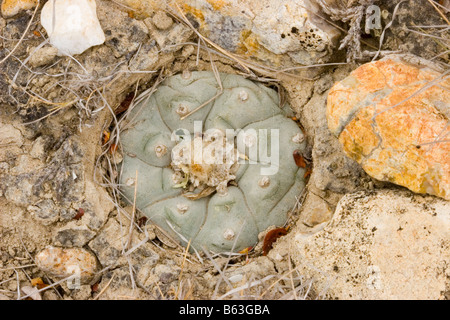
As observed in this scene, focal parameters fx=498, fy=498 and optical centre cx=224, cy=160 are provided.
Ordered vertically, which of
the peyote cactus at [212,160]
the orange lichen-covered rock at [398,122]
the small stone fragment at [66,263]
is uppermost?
the orange lichen-covered rock at [398,122]

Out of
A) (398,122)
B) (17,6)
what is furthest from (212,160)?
(17,6)

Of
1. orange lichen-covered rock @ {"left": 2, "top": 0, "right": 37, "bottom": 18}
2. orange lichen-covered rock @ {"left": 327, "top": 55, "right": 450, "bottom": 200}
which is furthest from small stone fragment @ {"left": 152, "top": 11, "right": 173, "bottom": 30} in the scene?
orange lichen-covered rock @ {"left": 327, "top": 55, "right": 450, "bottom": 200}

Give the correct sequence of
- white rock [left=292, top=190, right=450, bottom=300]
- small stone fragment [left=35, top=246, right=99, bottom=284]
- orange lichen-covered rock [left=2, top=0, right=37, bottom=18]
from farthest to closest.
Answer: orange lichen-covered rock [left=2, top=0, right=37, bottom=18]
small stone fragment [left=35, top=246, right=99, bottom=284]
white rock [left=292, top=190, right=450, bottom=300]

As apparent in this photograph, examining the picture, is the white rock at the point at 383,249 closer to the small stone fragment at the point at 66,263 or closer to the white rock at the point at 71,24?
the small stone fragment at the point at 66,263

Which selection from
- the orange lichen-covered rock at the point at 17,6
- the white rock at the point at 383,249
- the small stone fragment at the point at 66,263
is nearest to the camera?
the white rock at the point at 383,249

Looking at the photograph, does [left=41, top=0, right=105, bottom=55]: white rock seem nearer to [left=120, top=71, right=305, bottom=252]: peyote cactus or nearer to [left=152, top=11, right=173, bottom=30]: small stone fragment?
[left=152, top=11, right=173, bottom=30]: small stone fragment

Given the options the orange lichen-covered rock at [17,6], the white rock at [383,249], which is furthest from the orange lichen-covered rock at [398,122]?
the orange lichen-covered rock at [17,6]

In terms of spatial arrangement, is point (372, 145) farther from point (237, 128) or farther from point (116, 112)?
point (116, 112)
